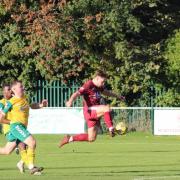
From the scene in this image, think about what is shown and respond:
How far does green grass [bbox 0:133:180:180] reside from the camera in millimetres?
15531

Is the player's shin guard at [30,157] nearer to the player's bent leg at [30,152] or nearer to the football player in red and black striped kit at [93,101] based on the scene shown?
the player's bent leg at [30,152]

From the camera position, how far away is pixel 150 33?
38688mm

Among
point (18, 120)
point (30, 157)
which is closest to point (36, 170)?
point (30, 157)

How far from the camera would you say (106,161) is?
19.9 meters

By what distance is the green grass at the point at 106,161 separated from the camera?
611 inches

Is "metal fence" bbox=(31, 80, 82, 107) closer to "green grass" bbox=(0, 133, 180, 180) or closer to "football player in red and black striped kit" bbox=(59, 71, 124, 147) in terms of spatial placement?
"green grass" bbox=(0, 133, 180, 180)

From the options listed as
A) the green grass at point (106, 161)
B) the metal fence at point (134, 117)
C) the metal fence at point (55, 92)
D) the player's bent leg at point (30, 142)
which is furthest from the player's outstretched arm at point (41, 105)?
the metal fence at point (55, 92)

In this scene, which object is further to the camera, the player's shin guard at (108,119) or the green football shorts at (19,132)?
the player's shin guard at (108,119)

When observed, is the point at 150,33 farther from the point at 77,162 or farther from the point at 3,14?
the point at 77,162

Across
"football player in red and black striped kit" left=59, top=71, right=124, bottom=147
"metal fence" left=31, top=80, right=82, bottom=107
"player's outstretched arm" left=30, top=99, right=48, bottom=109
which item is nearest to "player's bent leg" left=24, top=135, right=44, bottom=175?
"player's outstretched arm" left=30, top=99, right=48, bottom=109

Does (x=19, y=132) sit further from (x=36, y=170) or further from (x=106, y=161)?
(x=106, y=161)

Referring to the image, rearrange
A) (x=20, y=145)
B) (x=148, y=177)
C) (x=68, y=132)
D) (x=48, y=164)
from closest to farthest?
1. (x=148, y=177)
2. (x=20, y=145)
3. (x=48, y=164)
4. (x=68, y=132)

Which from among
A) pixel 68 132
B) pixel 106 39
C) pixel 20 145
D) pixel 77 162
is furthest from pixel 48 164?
pixel 106 39

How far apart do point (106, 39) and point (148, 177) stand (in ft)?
72.5
